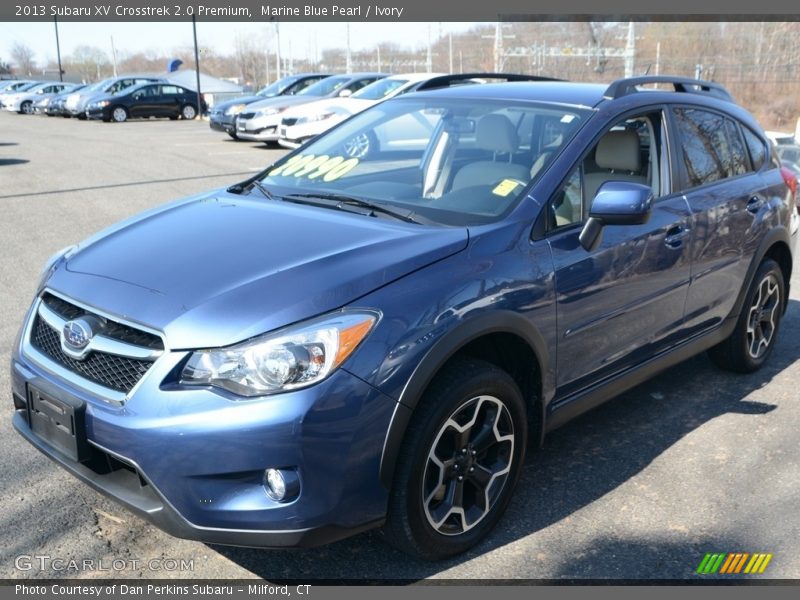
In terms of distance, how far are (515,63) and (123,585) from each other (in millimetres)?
56685

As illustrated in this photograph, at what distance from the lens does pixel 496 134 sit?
3.96m

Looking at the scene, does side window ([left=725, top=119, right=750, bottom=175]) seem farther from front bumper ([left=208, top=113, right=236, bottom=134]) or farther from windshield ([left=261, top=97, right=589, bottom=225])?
front bumper ([left=208, top=113, right=236, bottom=134])

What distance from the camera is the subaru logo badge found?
9.45 ft

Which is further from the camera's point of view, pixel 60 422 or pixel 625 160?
pixel 625 160

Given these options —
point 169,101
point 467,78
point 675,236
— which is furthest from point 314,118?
point 169,101

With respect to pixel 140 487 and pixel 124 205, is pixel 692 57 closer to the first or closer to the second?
pixel 124 205

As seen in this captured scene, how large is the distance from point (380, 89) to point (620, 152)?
12.4 m

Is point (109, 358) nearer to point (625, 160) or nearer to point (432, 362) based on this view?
point (432, 362)

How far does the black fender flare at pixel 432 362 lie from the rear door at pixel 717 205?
1.58 m

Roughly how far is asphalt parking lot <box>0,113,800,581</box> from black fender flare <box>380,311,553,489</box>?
0.61m

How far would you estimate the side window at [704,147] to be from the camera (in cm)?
441

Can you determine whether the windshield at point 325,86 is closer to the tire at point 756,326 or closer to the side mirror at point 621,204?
the tire at point 756,326

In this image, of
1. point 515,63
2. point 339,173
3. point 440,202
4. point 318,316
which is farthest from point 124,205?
point 515,63

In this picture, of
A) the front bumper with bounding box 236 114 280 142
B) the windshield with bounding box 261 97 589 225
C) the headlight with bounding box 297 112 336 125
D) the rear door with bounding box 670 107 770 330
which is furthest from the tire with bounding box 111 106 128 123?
the rear door with bounding box 670 107 770 330
